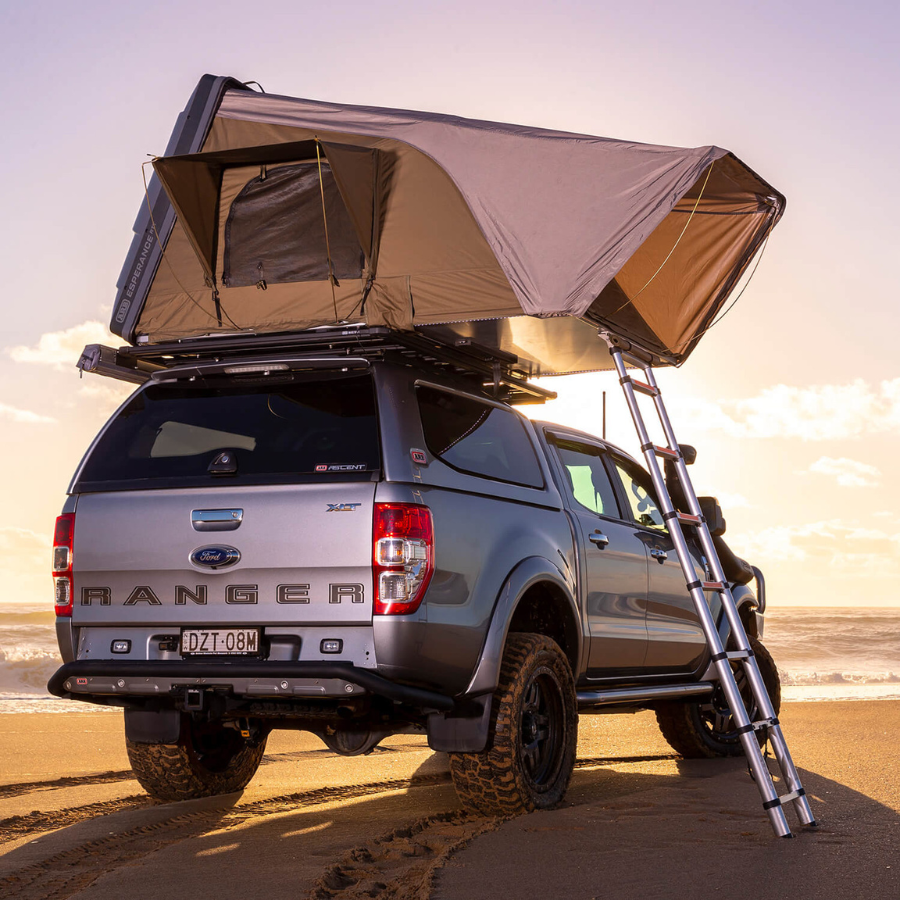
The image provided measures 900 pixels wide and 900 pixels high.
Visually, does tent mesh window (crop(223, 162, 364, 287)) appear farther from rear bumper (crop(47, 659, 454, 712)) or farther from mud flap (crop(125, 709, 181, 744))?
mud flap (crop(125, 709, 181, 744))

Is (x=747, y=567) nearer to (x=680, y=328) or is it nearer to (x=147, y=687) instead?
(x=680, y=328)

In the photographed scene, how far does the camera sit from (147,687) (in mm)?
5141

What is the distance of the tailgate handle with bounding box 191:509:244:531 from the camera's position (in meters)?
5.12

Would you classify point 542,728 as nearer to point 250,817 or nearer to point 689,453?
point 250,817

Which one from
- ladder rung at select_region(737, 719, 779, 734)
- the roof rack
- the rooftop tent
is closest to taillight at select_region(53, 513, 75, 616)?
the roof rack

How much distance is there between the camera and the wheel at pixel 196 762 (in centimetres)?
609

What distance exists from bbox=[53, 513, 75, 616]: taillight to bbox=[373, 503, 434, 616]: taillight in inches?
61.1

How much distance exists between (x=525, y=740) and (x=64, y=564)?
2.39 m

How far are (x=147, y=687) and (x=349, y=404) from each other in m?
1.53

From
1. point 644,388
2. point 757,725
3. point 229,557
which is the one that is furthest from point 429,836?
point 644,388

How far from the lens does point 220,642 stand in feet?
16.8

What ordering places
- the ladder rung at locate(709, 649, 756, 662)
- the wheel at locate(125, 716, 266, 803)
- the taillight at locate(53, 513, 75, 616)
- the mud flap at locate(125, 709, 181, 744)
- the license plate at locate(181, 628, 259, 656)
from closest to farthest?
the license plate at locate(181, 628, 259, 656), the taillight at locate(53, 513, 75, 616), the mud flap at locate(125, 709, 181, 744), the ladder rung at locate(709, 649, 756, 662), the wheel at locate(125, 716, 266, 803)

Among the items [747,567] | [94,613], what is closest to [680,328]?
[747,567]

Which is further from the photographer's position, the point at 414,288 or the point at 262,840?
the point at 414,288
